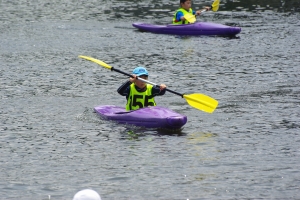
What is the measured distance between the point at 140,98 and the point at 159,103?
2.00 metres

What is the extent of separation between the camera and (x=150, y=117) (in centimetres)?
1395

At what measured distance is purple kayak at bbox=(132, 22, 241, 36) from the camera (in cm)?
2476

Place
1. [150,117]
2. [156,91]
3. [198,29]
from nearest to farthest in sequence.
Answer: [150,117]
[156,91]
[198,29]

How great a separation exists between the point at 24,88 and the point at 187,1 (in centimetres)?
910

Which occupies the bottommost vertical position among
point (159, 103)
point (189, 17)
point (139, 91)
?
point (159, 103)

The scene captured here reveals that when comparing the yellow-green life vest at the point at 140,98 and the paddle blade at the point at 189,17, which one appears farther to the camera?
the paddle blade at the point at 189,17

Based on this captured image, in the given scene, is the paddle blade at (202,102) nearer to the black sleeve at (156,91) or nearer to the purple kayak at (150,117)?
the black sleeve at (156,91)

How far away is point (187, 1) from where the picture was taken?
25594mm

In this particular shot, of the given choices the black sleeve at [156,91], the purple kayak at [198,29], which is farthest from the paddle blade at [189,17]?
the black sleeve at [156,91]

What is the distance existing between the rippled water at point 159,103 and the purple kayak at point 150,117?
0.15 metres

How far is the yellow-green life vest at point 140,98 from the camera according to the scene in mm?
14531

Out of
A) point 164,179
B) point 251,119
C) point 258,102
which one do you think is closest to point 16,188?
point 164,179

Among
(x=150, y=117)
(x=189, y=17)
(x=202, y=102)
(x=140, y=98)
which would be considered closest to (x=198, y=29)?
(x=189, y=17)

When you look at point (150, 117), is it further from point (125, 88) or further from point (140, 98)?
point (125, 88)
